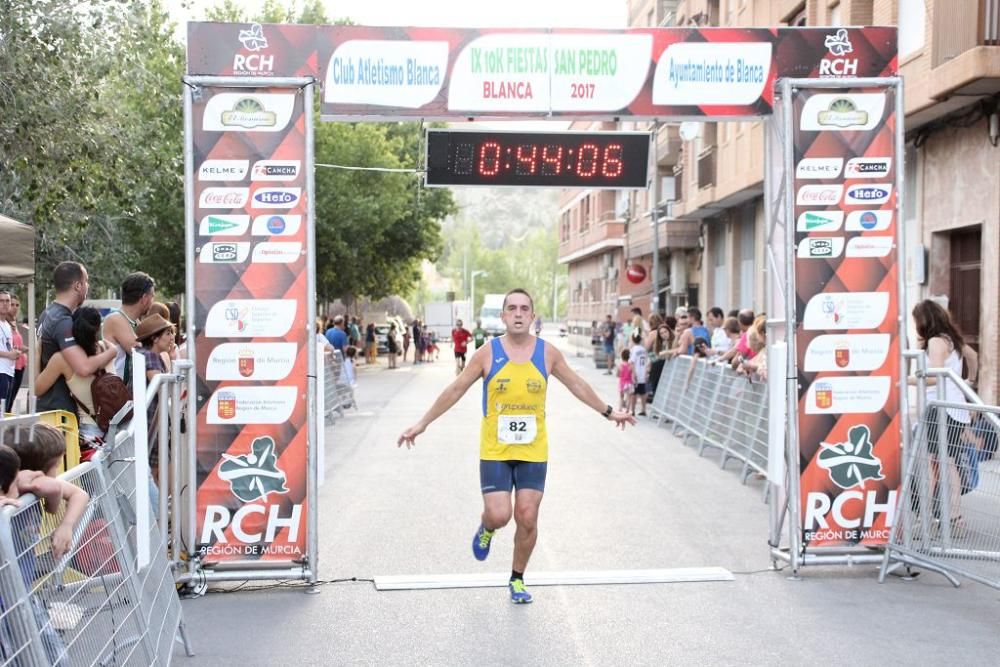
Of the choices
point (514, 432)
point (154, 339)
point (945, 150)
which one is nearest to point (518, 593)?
point (514, 432)

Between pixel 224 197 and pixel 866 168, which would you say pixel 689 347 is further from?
pixel 224 197

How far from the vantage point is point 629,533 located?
956cm

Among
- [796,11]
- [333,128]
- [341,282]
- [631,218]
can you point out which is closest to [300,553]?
[796,11]

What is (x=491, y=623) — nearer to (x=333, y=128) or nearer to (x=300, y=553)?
(x=300, y=553)

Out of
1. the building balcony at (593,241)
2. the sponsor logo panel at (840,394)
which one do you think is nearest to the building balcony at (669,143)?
the building balcony at (593,241)

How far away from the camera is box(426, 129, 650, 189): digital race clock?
31.0 feet

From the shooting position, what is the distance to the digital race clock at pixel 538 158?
9.45 metres

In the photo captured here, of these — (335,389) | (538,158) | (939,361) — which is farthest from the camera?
(335,389)

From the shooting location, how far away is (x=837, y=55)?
8211 millimetres

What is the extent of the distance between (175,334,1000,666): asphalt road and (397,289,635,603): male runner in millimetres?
426

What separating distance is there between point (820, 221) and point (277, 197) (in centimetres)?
370

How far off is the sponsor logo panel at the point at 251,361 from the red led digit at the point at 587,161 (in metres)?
3.10

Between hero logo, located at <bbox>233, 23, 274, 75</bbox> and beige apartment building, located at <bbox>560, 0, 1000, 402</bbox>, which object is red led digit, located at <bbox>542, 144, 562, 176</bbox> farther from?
beige apartment building, located at <bbox>560, 0, 1000, 402</bbox>

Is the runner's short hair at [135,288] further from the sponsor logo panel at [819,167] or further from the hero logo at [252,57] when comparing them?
the sponsor logo panel at [819,167]
